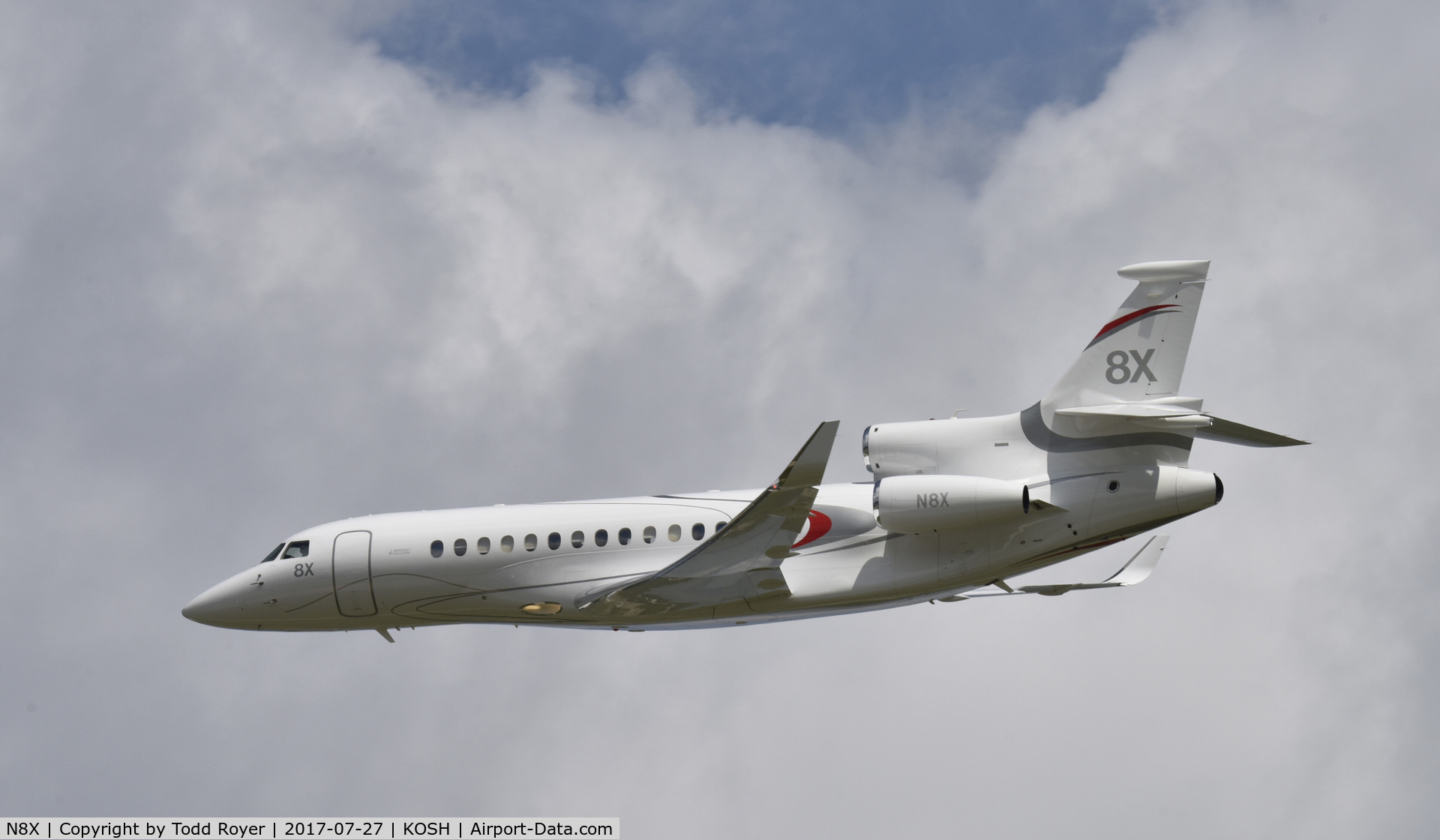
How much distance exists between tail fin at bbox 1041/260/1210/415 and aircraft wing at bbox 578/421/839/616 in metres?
4.80

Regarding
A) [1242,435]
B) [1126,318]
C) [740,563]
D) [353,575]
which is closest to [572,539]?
[740,563]

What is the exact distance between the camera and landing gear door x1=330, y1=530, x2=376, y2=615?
28078mm

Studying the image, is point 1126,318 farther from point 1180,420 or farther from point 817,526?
point 817,526

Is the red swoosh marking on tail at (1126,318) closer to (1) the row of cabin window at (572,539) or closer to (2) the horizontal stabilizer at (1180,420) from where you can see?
(2) the horizontal stabilizer at (1180,420)

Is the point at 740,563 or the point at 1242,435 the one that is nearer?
the point at 1242,435

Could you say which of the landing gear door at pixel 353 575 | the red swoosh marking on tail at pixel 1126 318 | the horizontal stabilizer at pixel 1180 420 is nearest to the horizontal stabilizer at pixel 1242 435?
the horizontal stabilizer at pixel 1180 420

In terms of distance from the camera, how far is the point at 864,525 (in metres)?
25.6

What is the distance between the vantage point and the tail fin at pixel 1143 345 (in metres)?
24.7

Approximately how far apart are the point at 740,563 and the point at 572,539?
11.5 feet

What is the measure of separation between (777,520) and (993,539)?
12.2 ft

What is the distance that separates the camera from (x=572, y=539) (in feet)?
88.4

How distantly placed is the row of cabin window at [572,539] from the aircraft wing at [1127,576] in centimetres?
509

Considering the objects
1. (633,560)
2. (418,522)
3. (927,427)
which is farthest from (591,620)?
(927,427)

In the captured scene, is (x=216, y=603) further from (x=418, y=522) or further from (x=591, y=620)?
(x=591, y=620)
